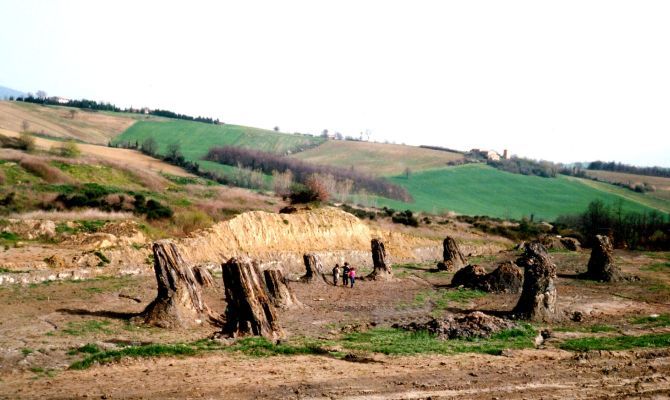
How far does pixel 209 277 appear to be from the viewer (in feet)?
116

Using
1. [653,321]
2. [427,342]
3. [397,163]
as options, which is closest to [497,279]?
[653,321]

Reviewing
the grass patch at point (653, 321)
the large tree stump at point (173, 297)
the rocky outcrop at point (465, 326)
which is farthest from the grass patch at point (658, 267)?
the large tree stump at point (173, 297)

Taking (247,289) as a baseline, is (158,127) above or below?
above

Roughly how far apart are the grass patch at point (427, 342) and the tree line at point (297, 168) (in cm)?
9041

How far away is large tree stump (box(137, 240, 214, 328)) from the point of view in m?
24.6

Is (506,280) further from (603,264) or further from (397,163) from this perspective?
(397,163)

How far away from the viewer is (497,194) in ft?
400

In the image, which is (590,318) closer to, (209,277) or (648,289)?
(648,289)

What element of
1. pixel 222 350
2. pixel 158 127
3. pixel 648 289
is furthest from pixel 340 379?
pixel 158 127

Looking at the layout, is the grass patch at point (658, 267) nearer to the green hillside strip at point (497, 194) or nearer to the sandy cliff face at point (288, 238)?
the sandy cliff face at point (288, 238)

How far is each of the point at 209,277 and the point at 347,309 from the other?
9016 millimetres

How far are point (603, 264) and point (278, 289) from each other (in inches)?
931

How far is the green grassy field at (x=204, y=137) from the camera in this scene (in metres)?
135

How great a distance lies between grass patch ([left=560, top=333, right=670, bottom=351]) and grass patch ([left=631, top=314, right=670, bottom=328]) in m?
3.34
